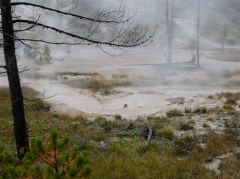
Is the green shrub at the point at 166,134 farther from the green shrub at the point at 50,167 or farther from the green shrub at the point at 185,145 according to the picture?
the green shrub at the point at 50,167

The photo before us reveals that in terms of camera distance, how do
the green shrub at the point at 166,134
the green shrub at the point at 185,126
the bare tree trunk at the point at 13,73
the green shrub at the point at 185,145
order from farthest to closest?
the green shrub at the point at 185,126 → the green shrub at the point at 166,134 → the green shrub at the point at 185,145 → the bare tree trunk at the point at 13,73

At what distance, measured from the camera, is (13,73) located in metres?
7.11

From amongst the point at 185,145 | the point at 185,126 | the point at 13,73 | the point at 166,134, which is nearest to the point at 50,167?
the point at 13,73

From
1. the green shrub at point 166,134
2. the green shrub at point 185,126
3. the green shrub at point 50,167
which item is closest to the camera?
the green shrub at point 50,167

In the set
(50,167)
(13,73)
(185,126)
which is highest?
(13,73)

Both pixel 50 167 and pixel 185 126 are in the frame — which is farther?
pixel 185 126

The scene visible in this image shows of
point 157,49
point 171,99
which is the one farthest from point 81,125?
point 157,49

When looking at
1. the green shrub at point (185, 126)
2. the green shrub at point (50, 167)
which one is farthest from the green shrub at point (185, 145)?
the green shrub at point (50, 167)

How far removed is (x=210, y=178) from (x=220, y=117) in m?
7.98

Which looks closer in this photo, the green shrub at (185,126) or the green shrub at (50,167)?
the green shrub at (50,167)

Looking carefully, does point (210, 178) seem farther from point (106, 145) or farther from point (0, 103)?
point (0, 103)

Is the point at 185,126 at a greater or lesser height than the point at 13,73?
lesser

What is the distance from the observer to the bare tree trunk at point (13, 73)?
6.93m

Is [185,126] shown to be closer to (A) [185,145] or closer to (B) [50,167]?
(A) [185,145]
